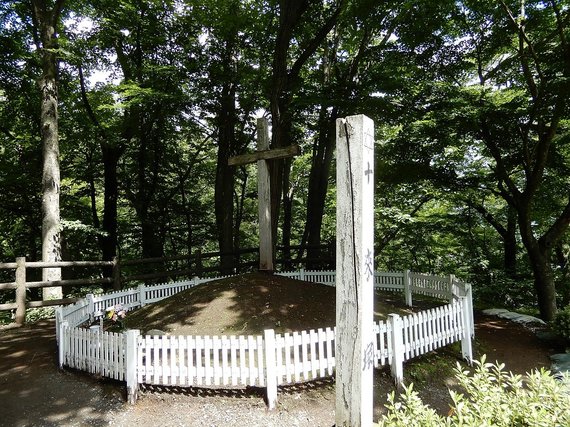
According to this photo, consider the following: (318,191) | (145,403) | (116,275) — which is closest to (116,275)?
(116,275)

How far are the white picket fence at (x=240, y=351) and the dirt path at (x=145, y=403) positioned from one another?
0.53ft

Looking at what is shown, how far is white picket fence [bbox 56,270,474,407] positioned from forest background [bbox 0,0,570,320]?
5095mm

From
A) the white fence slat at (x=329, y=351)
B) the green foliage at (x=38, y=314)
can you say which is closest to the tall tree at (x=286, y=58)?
the white fence slat at (x=329, y=351)

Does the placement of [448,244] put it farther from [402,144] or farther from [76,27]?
[76,27]

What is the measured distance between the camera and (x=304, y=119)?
15672 millimetres

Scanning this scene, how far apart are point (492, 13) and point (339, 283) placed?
9.85 m

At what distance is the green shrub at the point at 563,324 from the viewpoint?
7528 millimetres

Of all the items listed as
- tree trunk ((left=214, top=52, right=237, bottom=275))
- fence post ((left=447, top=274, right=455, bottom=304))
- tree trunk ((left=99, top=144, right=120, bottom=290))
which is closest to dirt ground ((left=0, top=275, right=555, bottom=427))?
fence post ((left=447, top=274, right=455, bottom=304))

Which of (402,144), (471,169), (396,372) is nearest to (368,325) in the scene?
(396,372)

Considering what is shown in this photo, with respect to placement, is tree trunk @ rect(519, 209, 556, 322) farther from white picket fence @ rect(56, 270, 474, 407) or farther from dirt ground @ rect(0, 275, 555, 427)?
white picket fence @ rect(56, 270, 474, 407)

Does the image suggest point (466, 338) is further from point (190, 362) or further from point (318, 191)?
point (318, 191)

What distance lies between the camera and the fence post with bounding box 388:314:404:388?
221 inches

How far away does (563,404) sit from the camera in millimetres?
2385

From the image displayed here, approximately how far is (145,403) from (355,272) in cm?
381
